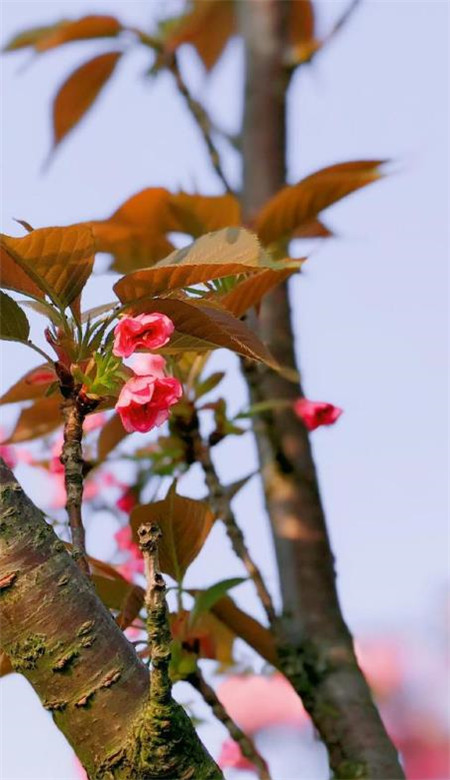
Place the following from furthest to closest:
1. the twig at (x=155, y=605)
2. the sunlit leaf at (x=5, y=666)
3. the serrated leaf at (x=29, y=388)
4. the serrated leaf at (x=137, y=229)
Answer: the serrated leaf at (x=137, y=229) → the serrated leaf at (x=29, y=388) → the sunlit leaf at (x=5, y=666) → the twig at (x=155, y=605)

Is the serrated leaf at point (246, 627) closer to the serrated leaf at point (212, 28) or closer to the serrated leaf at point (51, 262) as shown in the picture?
the serrated leaf at point (51, 262)

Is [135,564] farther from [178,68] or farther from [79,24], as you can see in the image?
[79,24]

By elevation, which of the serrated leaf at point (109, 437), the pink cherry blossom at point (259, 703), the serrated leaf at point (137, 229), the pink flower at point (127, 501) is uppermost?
the serrated leaf at point (137, 229)

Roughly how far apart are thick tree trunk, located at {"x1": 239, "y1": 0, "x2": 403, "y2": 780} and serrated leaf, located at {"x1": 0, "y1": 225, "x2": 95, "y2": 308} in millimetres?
573

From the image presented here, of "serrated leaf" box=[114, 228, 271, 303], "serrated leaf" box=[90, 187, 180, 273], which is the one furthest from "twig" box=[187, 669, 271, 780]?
"serrated leaf" box=[90, 187, 180, 273]

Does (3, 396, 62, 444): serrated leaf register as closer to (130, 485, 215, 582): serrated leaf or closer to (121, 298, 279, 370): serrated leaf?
(130, 485, 215, 582): serrated leaf

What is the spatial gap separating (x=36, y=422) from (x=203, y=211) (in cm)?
36

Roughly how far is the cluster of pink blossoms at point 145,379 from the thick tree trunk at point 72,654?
5.6 inches

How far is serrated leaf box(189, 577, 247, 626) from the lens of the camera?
3.81 feet

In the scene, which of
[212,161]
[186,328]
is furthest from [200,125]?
[186,328]

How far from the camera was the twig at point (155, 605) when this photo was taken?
0.66 m

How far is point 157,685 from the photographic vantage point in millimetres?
686

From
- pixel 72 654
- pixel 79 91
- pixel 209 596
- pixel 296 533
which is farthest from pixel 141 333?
pixel 79 91

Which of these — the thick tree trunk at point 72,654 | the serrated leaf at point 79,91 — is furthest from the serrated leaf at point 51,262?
the serrated leaf at point 79,91
